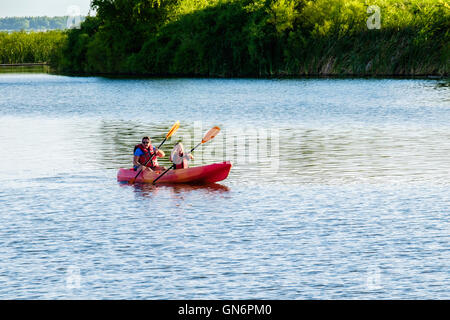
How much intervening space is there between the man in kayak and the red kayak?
0.81 feet

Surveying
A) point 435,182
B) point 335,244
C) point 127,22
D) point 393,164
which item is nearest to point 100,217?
point 335,244

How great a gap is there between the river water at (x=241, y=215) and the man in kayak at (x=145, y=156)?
30.1 inches

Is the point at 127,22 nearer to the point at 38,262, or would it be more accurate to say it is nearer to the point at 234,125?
the point at 234,125

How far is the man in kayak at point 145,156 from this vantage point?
66.5ft

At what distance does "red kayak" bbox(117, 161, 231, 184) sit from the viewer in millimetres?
20000

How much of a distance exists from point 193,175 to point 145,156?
4.50ft

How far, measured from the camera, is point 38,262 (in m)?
13.1

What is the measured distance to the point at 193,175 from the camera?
20.0 m

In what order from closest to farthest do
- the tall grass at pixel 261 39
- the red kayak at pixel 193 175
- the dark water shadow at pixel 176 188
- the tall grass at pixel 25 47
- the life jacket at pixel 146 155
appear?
the dark water shadow at pixel 176 188 < the red kayak at pixel 193 175 < the life jacket at pixel 146 155 < the tall grass at pixel 261 39 < the tall grass at pixel 25 47
